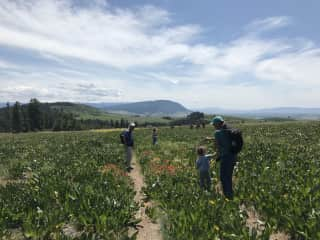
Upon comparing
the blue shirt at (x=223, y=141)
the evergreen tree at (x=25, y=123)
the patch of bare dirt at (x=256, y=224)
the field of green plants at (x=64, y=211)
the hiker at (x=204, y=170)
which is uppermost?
the blue shirt at (x=223, y=141)

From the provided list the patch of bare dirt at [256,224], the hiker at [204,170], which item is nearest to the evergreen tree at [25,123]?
the hiker at [204,170]

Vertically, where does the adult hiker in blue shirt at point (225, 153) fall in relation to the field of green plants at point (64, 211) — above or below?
above

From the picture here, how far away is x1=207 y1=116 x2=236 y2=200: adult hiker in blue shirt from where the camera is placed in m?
8.56

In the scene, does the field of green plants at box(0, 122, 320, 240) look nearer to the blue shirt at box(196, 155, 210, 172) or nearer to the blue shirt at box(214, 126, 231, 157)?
the blue shirt at box(196, 155, 210, 172)

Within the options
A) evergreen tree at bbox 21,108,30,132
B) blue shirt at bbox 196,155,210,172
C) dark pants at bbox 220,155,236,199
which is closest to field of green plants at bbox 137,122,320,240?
dark pants at bbox 220,155,236,199

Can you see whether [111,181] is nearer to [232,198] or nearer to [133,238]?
[232,198]

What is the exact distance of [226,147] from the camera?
8547 mm

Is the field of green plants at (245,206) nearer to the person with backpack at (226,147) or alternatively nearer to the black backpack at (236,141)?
the person with backpack at (226,147)

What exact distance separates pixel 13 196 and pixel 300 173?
8605 millimetres

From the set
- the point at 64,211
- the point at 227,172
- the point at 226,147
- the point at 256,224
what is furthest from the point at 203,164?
the point at 64,211

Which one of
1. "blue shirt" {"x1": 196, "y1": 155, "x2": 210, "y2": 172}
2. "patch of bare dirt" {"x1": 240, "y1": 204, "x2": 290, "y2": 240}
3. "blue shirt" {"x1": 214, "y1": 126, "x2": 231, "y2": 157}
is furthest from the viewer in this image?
"blue shirt" {"x1": 196, "y1": 155, "x2": 210, "y2": 172}

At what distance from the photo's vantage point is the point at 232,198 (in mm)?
8609

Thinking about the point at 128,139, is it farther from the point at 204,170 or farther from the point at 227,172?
the point at 227,172

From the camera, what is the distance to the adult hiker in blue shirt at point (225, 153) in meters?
8.56
